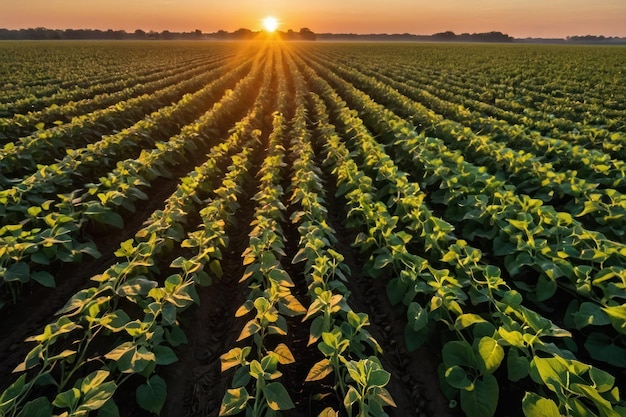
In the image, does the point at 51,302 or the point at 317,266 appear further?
the point at 51,302

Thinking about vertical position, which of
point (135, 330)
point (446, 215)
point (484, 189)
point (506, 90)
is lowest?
point (506, 90)

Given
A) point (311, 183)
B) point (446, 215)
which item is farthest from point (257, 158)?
point (446, 215)

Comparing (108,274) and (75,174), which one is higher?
(108,274)

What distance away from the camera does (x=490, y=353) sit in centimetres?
270

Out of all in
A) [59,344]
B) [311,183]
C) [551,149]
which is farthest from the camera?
[551,149]

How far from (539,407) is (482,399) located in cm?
55

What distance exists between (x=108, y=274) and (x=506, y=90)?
20.7m

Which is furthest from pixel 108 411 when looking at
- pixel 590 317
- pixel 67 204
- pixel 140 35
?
pixel 140 35

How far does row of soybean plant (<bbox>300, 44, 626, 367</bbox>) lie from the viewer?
10.8ft

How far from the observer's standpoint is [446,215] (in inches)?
235

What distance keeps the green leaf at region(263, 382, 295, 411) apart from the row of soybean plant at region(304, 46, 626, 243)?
185 inches

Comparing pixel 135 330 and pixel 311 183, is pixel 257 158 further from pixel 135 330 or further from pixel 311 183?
pixel 135 330

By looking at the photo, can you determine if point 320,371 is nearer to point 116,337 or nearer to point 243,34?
point 116,337

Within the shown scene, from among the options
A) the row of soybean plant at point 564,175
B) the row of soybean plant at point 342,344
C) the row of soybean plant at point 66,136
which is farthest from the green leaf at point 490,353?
the row of soybean plant at point 66,136
